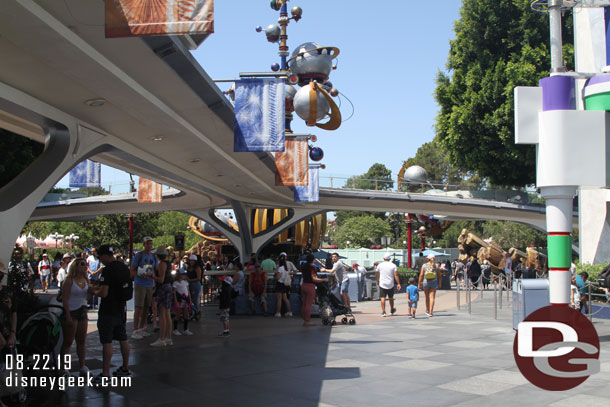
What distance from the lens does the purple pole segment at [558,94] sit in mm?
6398

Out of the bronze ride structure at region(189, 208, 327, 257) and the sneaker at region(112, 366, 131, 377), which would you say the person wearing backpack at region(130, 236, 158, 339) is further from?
the bronze ride structure at region(189, 208, 327, 257)

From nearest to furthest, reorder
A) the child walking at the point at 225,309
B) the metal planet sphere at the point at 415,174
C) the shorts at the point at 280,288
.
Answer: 1. the child walking at the point at 225,309
2. the shorts at the point at 280,288
3. the metal planet sphere at the point at 415,174

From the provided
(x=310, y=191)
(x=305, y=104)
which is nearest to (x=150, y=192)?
(x=310, y=191)

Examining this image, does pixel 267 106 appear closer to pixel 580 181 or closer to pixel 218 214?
pixel 580 181

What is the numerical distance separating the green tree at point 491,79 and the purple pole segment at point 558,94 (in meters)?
29.2

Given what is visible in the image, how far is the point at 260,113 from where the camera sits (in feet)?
43.7

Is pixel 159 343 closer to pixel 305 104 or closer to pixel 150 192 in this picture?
pixel 305 104

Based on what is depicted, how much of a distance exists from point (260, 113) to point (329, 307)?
4.93m

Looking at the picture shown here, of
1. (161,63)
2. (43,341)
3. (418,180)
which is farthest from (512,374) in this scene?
(418,180)

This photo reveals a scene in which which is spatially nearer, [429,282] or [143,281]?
[143,281]

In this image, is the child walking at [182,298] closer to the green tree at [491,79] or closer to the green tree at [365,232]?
the green tree at [491,79]

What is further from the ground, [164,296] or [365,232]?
[365,232]

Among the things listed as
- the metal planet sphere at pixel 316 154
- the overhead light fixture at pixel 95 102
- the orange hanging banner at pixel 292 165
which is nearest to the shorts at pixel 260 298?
the orange hanging banner at pixel 292 165

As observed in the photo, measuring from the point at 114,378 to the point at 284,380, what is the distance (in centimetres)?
228
